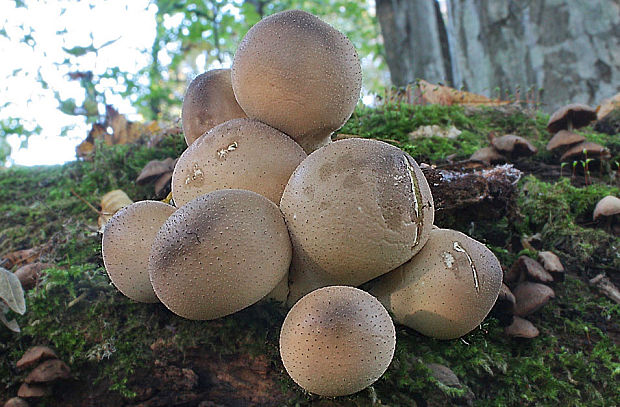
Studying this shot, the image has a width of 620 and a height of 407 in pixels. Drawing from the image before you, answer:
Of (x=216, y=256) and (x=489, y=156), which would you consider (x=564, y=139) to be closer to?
(x=489, y=156)

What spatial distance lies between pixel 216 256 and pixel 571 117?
267cm

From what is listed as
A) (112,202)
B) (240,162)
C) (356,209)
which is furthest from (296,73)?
(112,202)

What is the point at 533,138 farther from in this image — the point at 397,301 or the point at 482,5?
the point at 482,5

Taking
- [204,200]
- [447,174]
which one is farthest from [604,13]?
[204,200]

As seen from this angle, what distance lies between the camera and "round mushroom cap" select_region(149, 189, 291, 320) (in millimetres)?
1354

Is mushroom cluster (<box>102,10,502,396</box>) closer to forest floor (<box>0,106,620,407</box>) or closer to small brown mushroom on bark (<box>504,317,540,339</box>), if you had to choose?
forest floor (<box>0,106,620,407</box>)

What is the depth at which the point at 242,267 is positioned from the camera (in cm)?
137

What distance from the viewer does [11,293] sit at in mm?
1737

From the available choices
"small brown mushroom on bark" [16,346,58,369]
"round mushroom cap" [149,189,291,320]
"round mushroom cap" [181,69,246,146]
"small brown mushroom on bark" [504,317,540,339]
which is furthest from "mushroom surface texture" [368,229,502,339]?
"small brown mushroom on bark" [16,346,58,369]

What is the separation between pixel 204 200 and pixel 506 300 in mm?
1174

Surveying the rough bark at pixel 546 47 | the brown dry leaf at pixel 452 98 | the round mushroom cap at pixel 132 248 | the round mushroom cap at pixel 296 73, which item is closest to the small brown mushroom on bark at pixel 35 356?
the round mushroom cap at pixel 132 248

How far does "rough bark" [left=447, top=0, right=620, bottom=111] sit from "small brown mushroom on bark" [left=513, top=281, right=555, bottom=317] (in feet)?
10.2

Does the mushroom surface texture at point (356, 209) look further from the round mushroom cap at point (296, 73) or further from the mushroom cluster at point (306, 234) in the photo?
the round mushroom cap at point (296, 73)

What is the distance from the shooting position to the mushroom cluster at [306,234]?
1.32m
